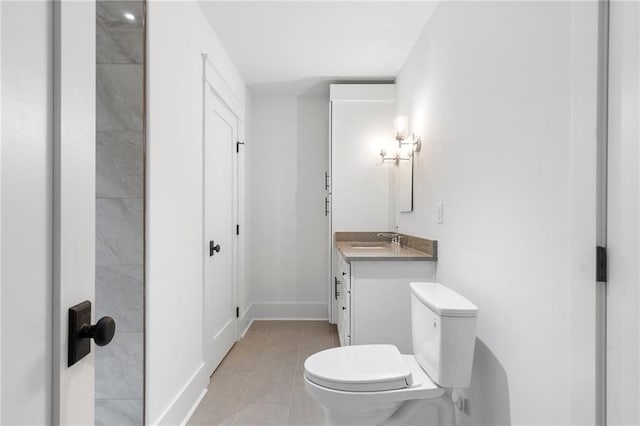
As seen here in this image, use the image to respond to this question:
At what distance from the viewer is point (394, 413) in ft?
5.51

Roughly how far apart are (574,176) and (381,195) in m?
2.72

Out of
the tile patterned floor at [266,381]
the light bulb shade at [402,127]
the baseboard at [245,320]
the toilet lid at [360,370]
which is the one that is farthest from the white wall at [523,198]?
the baseboard at [245,320]

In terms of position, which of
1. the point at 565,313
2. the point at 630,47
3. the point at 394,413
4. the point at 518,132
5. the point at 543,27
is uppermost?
the point at 543,27

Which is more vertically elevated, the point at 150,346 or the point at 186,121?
the point at 186,121

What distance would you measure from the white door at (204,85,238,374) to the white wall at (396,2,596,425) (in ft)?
5.17

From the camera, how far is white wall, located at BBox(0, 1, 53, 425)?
1.54 feet

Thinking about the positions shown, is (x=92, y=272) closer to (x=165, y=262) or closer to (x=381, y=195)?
(x=165, y=262)

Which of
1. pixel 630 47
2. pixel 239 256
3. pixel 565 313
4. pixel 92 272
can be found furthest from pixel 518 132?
pixel 239 256

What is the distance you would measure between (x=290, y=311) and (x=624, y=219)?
3.64 meters

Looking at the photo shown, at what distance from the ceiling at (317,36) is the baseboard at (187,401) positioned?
7.60 feet

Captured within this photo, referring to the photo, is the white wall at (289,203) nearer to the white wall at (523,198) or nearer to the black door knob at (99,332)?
the white wall at (523,198)

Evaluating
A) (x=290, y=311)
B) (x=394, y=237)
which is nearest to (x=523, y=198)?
(x=394, y=237)

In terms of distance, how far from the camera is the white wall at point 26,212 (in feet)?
1.54

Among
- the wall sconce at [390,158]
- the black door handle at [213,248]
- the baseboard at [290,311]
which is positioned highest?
the wall sconce at [390,158]
